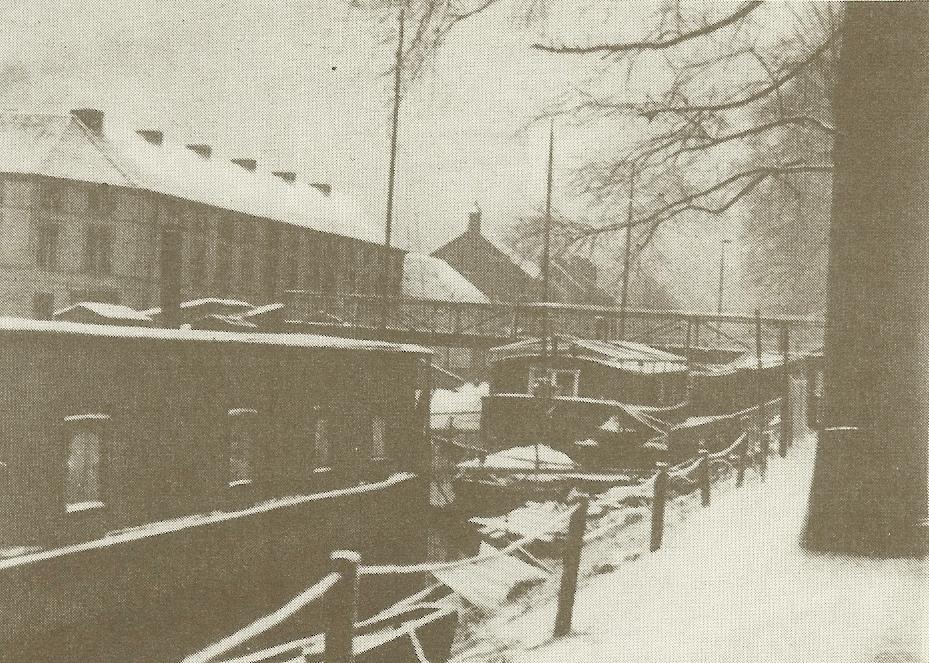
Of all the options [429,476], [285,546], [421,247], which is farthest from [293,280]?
[285,546]

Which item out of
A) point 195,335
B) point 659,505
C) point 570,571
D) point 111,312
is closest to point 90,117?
point 111,312

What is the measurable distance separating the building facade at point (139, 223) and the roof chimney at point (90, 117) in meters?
0.04

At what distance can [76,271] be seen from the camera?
30266 millimetres

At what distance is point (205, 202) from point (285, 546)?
78.8 feet

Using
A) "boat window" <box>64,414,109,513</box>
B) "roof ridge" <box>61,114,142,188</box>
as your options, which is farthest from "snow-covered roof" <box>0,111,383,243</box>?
"boat window" <box>64,414,109,513</box>

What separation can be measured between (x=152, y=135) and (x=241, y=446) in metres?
25.6

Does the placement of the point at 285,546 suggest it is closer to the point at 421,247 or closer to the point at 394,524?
the point at 394,524

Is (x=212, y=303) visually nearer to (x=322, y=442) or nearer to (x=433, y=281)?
(x=322, y=442)

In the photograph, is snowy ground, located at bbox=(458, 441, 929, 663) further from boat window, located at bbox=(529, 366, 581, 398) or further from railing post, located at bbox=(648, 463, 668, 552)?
boat window, located at bbox=(529, 366, 581, 398)

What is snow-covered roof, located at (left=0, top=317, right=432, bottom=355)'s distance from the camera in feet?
33.7

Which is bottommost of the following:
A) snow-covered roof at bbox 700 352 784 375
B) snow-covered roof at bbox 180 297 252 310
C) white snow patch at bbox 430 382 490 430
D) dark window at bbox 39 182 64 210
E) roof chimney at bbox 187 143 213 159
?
white snow patch at bbox 430 382 490 430

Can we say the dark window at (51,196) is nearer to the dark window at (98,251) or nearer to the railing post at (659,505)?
the dark window at (98,251)

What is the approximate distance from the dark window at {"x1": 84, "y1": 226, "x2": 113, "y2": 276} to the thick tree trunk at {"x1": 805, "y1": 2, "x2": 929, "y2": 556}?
94.0ft

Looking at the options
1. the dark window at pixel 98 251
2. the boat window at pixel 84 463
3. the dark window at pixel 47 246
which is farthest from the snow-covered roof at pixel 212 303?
the dark window at pixel 98 251
